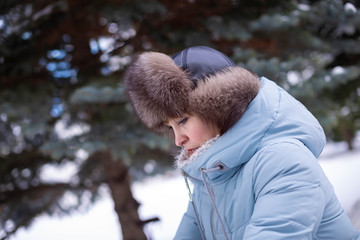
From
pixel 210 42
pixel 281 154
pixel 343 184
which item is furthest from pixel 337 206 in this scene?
pixel 343 184

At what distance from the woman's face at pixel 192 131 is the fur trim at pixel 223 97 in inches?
1.4

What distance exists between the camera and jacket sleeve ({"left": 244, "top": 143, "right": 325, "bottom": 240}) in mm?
1094

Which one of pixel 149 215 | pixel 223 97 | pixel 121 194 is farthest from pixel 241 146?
pixel 149 215

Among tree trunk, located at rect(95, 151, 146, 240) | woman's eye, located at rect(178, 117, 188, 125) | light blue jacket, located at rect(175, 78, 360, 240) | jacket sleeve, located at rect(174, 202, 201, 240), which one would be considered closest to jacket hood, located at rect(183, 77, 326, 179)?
light blue jacket, located at rect(175, 78, 360, 240)

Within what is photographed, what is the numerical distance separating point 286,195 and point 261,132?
243 millimetres

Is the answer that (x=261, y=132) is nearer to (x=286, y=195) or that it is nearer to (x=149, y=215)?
(x=286, y=195)

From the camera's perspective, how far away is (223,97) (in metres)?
1.31

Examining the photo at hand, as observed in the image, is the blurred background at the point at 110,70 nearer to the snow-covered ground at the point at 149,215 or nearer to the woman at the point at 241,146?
the woman at the point at 241,146

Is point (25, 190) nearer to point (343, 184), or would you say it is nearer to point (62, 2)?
point (62, 2)

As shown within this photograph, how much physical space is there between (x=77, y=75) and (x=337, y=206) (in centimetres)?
299

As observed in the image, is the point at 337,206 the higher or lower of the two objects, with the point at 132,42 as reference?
higher

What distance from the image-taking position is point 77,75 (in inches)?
145

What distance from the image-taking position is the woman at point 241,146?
1.12 meters

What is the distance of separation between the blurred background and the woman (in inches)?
51.8
